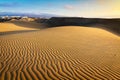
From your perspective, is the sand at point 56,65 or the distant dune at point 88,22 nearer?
the sand at point 56,65

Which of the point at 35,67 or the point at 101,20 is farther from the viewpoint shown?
the point at 101,20

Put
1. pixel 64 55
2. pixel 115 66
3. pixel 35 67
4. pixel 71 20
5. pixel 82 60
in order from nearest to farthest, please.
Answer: pixel 35 67 → pixel 115 66 → pixel 82 60 → pixel 64 55 → pixel 71 20

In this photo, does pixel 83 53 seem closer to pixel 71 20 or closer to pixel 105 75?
pixel 105 75

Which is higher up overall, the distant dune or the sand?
the distant dune

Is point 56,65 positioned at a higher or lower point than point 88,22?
lower

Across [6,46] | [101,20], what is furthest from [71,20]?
[6,46]

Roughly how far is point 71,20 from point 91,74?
35.6 m

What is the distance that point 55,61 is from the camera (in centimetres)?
666

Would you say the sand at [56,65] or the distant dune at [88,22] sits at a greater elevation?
the distant dune at [88,22]

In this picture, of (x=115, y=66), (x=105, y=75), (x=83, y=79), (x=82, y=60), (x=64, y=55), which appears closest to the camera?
(x=83, y=79)

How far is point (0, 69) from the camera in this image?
5.57m

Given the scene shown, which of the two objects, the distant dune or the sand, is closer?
the sand

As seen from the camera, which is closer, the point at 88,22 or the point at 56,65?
the point at 56,65

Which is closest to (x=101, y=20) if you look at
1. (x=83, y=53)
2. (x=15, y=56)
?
(x=83, y=53)
